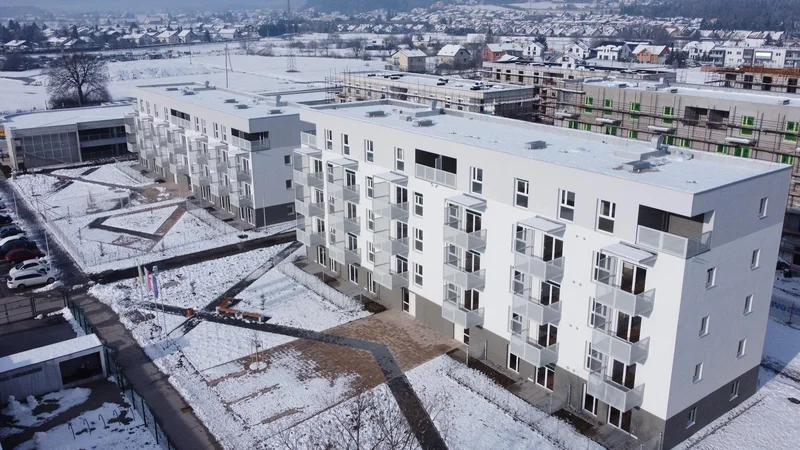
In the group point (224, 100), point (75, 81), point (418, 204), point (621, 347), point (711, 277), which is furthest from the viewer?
point (75, 81)

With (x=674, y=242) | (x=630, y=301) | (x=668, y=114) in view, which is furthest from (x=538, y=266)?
Answer: (x=668, y=114)

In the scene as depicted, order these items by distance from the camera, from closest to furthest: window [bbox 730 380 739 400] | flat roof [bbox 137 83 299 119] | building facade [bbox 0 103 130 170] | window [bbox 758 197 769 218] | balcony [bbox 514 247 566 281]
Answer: window [bbox 758 197 769 218] < balcony [bbox 514 247 566 281] < window [bbox 730 380 739 400] < flat roof [bbox 137 83 299 119] < building facade [bbox 0 103 130 170]

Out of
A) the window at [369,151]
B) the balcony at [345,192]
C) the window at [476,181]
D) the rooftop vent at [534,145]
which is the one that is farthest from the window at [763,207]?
the balcony at [345,192]

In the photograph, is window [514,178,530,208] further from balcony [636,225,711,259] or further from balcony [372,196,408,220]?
balcony [372,196,408,220]

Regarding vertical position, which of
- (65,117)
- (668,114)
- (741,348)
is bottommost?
(741,348)

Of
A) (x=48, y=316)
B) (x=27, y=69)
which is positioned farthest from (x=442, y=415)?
(x=27, y=69)

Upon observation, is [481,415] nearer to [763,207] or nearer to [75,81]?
[763,207]

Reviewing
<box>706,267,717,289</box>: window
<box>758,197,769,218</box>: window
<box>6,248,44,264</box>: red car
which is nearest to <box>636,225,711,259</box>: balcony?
<box>706,267,717,289</box>: window
